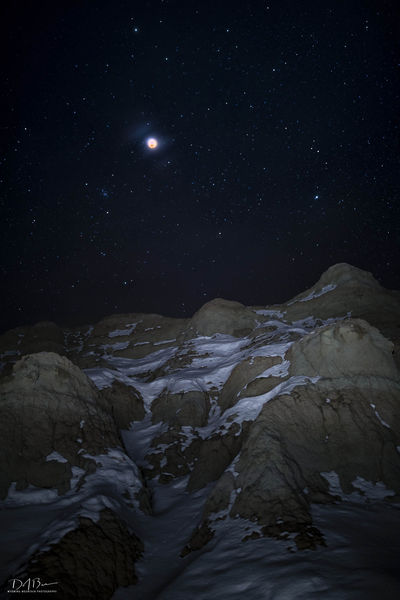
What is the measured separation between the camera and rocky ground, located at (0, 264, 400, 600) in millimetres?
10484

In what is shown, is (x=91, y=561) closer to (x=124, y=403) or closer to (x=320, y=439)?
(x=320, y=439)

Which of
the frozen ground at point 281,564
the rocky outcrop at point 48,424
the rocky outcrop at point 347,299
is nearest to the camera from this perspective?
the frozen ground at point 281,564

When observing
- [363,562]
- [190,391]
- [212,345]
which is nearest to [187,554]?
[363,562]

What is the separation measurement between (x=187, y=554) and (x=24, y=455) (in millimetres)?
12147

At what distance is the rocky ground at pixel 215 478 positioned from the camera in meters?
10.5

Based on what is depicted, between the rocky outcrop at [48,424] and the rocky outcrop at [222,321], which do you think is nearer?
the rocky outcrop at [48,424]

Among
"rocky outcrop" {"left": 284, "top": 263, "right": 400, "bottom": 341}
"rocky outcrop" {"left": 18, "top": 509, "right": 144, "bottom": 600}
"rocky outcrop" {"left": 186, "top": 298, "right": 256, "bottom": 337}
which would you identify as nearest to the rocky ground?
"rocky outcrop" {"left": 18, "top": 509, "right": 144, "bottom": 600}

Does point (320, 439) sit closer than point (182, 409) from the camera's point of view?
Yes

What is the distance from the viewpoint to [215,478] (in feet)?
71.7

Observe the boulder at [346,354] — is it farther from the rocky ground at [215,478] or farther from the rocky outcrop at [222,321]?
the rocky outcrop at [222,321]

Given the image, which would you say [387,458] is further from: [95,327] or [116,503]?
[95,327]
